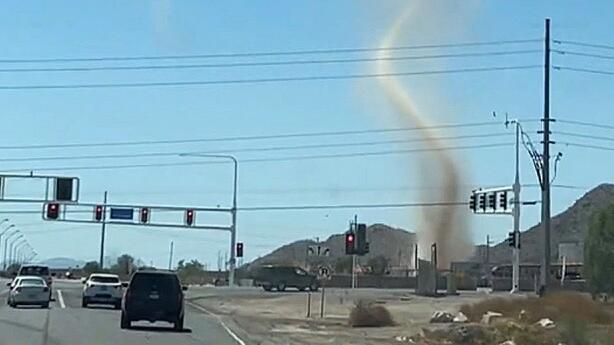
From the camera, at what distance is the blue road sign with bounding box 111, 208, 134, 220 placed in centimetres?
9894

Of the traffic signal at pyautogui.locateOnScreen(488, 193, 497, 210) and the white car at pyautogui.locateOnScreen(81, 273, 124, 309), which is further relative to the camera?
the traffic signal at pyautogui.locateOnScreen(488, 193, 497, 210)

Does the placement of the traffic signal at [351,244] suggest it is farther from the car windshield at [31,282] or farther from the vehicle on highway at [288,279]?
the vehicle on highway at [288,279]

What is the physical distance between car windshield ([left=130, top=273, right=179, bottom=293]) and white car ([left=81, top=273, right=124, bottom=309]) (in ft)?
61.1

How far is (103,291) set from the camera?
62.3m

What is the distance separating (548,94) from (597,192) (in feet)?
476

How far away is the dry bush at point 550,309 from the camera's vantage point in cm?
4438

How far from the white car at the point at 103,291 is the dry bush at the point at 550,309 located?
56.5 ft

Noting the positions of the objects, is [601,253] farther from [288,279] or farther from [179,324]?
[179,324]

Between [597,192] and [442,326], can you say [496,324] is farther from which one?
[597,192]

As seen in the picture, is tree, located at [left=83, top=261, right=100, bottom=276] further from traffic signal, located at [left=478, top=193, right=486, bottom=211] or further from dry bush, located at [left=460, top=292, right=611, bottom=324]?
dry bush, located at [left=460, top=292, right=611, bottom=324]

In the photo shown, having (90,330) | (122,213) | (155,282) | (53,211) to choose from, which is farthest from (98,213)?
(90,330)

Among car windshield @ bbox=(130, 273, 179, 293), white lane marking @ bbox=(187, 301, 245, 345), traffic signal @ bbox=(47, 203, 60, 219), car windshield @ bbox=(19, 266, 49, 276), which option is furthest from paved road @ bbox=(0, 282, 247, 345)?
traffic signal @ bbox=(47, 203, 60, 219)

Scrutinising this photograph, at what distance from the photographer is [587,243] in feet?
249

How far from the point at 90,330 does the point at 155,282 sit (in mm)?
3457
